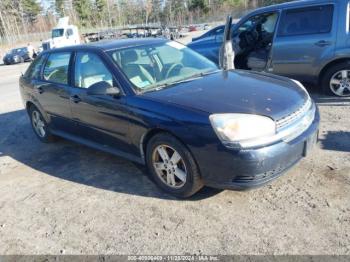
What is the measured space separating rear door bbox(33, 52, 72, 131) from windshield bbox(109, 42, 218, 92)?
1.07 metres

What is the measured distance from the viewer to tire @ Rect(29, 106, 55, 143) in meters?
5.87

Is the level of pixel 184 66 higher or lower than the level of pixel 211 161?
higher

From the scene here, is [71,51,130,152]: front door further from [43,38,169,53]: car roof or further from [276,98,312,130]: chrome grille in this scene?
[276,98,312,130]: chrome grille

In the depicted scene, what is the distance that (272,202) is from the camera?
3439 mm

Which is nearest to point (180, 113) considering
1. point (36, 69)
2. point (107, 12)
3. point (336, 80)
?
point (36, 69)

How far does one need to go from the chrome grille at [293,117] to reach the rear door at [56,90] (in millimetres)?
2904

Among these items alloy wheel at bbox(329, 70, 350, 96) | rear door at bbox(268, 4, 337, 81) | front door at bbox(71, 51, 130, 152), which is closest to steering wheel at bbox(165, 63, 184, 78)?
front door at bbox(71, 51, 130, 152)

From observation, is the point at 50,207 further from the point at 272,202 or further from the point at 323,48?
the point at 323,48

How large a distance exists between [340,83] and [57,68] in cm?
485

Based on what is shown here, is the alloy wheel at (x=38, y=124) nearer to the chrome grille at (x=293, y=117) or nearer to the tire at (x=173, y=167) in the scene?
the tire at (x=173, y=167)

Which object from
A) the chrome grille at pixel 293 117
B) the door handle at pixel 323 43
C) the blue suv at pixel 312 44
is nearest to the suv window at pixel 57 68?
the chrome grille at pixel 293 117

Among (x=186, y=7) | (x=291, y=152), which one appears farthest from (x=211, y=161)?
(x=186, y=7)

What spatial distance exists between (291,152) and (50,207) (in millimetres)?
2633

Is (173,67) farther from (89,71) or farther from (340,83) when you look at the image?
(340,83)
